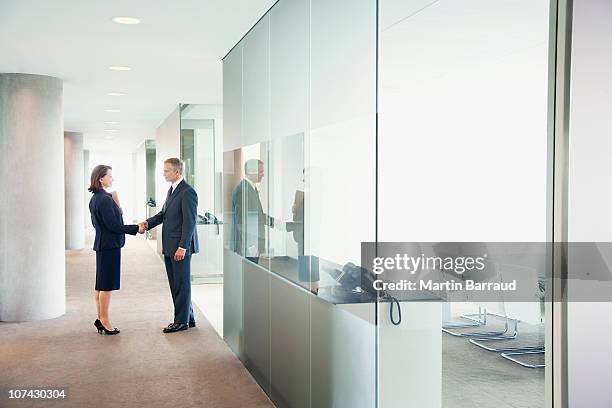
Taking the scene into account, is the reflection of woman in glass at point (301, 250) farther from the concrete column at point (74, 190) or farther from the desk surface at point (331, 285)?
the concrete column at point (74, 190)

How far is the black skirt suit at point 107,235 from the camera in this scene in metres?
6.71

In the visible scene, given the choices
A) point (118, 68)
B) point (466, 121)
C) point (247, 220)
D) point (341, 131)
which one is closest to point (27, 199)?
point (118, 68)

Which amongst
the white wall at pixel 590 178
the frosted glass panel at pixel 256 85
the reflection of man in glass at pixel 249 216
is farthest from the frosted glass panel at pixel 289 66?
the white wall at pixel 590 178

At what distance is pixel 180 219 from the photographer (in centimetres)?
691

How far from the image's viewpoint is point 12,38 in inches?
238

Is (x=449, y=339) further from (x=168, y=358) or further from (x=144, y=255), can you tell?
(x=144, y=255)

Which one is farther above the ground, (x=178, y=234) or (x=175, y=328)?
(x=178, y=234)

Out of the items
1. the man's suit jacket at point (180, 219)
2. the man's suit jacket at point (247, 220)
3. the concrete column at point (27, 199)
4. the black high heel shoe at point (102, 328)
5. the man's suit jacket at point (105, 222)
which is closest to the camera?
the man's suit jacket at point (247, 220)

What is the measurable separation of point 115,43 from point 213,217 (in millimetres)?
4712

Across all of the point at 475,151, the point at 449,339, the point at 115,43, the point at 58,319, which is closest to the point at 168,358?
the point at 58,319

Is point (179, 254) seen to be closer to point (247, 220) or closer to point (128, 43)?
point (247, 220)

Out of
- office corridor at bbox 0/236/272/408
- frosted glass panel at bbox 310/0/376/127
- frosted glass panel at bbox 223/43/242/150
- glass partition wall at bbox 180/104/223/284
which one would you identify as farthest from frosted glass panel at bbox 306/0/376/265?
glass partition wall at bbox 180/104/223/284

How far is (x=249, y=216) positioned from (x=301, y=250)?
1.51 meters

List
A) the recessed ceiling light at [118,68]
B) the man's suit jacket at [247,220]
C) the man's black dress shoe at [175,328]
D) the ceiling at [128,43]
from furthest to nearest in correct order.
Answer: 1. the recessed ceiling light at [118,68]
2. the man's black dress shoe at [175,328]
3. the man's suit jacket at [247,220]
4. the ceiling at [128,43]
